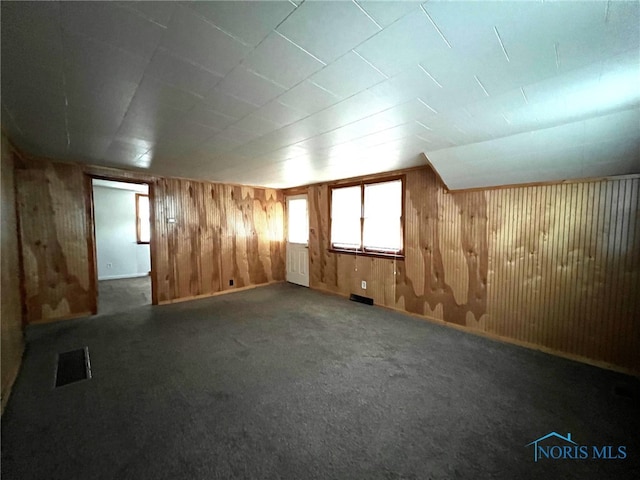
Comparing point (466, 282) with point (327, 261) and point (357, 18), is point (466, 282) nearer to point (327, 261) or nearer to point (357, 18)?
point (327, 261)

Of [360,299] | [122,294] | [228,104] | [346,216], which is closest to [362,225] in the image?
[346,216]

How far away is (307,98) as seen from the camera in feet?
5.69

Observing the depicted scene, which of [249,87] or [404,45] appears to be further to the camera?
[249,87]

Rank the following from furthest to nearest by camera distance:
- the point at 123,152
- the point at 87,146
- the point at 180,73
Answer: the point at 123,152 < the point at 87,146 < the point at 180,73

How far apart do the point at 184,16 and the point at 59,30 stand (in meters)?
0.60

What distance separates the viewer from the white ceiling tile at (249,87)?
4.85 feet

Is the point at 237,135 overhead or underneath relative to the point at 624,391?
overhead

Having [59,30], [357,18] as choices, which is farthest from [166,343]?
[357,18]

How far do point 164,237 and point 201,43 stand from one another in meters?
4.07

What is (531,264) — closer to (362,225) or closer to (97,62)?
(362,225)

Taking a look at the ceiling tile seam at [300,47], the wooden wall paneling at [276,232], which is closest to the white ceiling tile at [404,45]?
the ceiling tile seam at [300,47]

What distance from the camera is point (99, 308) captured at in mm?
4199

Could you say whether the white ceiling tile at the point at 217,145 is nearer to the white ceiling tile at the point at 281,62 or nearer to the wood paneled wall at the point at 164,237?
the white ceiling tile at the point at 281,62

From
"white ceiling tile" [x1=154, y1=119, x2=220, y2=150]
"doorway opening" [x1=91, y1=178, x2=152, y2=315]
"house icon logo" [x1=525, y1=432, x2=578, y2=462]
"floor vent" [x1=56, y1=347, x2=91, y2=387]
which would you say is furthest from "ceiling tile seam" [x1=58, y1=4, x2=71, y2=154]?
"doorway opening" [x1=91, y1=178, x2=152, y2=315]
